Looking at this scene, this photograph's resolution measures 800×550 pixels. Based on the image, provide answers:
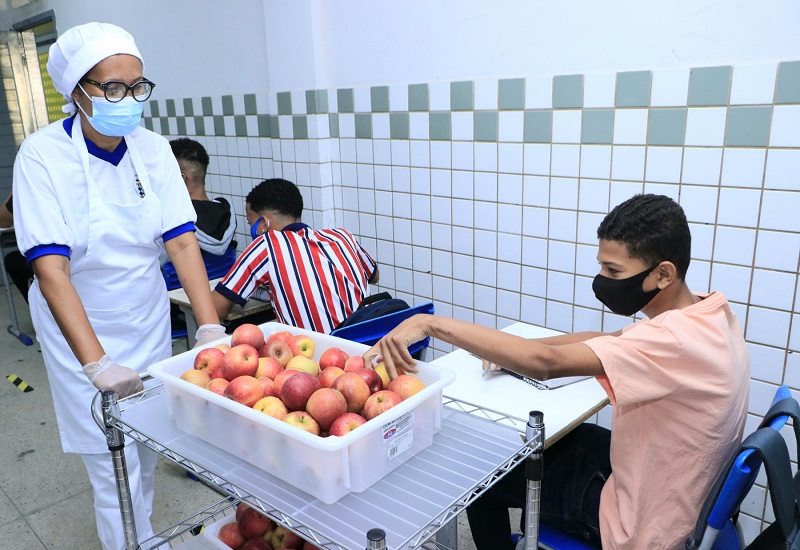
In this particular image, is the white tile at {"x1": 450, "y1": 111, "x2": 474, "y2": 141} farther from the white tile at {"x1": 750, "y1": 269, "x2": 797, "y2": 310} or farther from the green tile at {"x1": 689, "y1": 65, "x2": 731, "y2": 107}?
the white tile at {"x1": 750, "y1": 269, "x2": 797, "y2": 310}

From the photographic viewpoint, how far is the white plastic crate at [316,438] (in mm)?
1057

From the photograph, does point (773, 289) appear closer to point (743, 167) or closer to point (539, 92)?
point (743, 167)

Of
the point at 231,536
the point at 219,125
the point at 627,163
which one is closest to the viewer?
the point at 231,536

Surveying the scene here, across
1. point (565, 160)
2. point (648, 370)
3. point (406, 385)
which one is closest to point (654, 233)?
point (648, 370)

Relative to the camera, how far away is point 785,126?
77.7 inches

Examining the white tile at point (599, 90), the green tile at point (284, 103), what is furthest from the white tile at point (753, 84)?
the green tile at point (284, 103)

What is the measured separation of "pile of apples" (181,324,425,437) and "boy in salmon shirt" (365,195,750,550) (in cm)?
7

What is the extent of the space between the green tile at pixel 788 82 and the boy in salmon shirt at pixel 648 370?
81 cm

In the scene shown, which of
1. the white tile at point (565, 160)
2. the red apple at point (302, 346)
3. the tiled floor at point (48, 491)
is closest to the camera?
the red apple at point (302, 346)

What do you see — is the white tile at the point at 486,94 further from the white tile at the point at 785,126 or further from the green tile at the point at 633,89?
the white tile at the point at 785,126


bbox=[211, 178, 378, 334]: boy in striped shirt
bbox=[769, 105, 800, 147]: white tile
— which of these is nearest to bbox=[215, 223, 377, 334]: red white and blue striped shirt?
bbox=[211, 178, 378, 334]: boy in striped shirt

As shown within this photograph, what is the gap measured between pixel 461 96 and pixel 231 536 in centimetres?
199

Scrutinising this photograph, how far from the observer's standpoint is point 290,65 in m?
3.40

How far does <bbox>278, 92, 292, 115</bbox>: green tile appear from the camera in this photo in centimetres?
346
